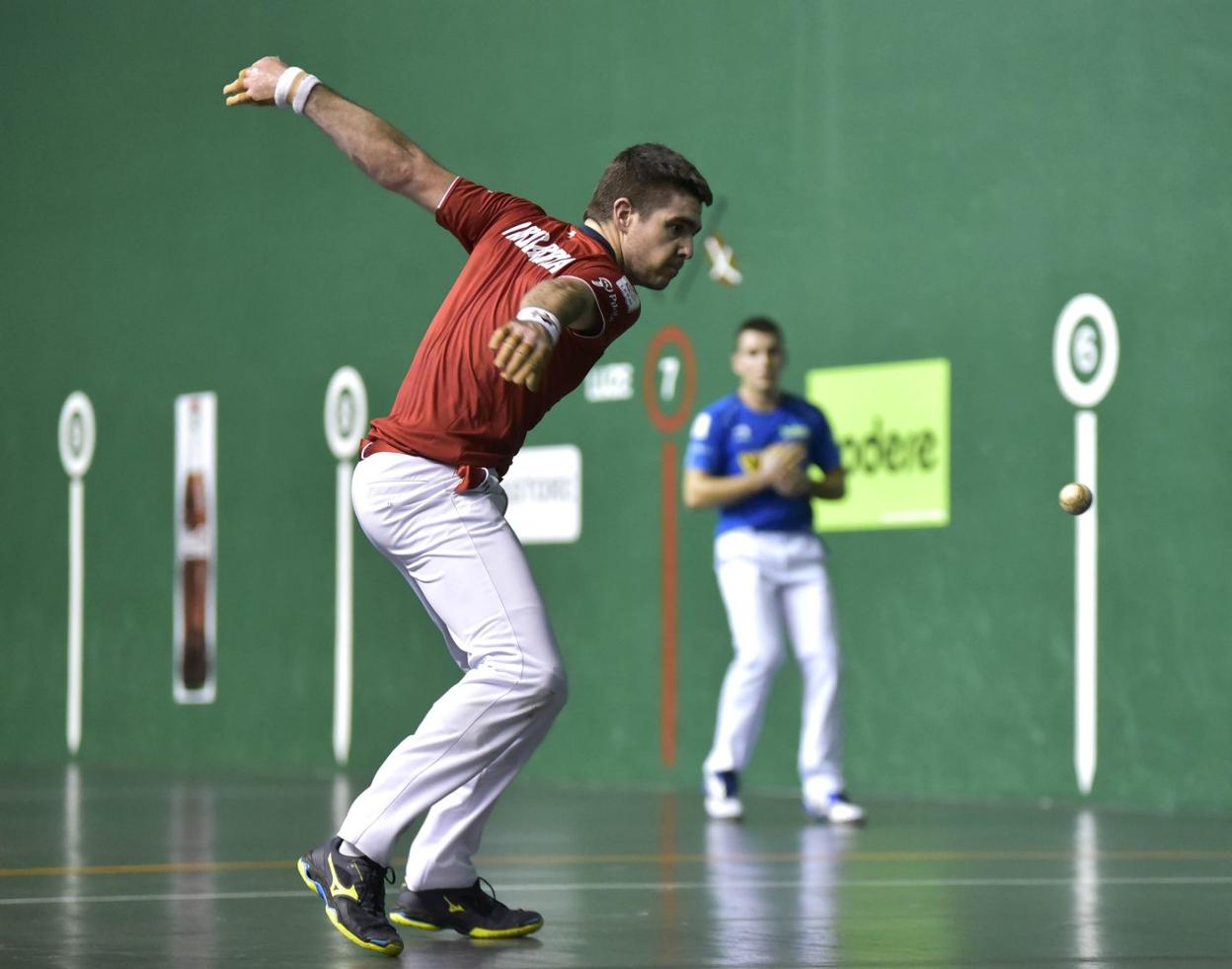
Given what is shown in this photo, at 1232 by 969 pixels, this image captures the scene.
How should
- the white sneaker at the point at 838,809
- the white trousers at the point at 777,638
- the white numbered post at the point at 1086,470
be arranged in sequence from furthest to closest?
the white numbered post at the point at 1086,470, the white trousers at the point at 777,638, the white sneaker at the point at 838,809

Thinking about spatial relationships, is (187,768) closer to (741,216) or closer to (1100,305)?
(741,216)

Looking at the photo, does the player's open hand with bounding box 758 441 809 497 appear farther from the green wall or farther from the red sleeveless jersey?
the red sleeveless jersey

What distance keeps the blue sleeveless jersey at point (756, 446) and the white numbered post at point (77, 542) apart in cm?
662

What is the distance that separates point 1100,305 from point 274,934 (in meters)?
4.88

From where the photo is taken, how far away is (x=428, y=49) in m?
11.5

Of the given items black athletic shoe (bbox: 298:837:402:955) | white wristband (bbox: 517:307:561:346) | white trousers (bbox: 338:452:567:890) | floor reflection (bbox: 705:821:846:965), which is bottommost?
floor reflection (bbox: 705:821:846:965)

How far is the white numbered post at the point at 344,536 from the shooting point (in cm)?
1170

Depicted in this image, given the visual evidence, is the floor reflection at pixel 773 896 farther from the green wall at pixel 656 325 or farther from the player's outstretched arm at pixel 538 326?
the green wall at pixel 656 325

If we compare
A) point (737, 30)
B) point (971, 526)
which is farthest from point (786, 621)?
point (737, 30)

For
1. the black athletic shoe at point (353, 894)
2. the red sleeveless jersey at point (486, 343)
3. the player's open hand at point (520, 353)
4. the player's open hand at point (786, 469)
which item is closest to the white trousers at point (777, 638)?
the player's open hand at point (786, 469)

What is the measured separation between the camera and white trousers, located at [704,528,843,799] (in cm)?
766

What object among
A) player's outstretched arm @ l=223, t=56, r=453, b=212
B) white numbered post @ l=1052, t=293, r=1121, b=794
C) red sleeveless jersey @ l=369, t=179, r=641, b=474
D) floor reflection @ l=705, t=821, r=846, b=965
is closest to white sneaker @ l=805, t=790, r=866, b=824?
floor reflection @ l=705, t=821, r=846, b=965

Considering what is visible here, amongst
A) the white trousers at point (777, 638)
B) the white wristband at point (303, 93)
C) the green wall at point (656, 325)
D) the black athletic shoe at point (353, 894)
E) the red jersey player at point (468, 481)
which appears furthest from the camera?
A: the green wall at point (656, 325)

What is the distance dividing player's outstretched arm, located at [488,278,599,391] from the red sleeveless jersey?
0.42 feet
